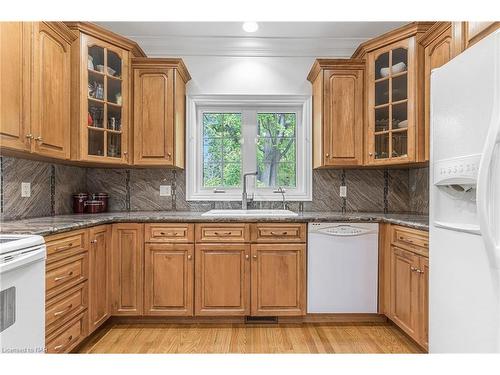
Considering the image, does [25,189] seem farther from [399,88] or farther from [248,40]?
[399,88]

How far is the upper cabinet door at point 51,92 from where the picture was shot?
2.06 metres

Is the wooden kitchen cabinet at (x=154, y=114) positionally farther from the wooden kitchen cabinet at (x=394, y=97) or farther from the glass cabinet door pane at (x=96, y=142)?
the wooden kitchen cabinet at (x=394, y=97)

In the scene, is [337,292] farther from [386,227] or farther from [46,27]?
[46,27]

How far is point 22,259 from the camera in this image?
4.44 feet

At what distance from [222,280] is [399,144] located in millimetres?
1818

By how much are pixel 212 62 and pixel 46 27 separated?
4.88 feet

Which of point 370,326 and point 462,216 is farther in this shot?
point 370,326

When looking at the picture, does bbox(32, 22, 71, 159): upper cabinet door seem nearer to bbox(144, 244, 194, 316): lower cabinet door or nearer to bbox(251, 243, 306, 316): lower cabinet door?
bbox(144, 244, 194, 316): lower cabinet door

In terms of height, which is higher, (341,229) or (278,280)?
(341,229)

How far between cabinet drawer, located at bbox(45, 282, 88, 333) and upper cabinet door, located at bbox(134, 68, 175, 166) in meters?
1.18

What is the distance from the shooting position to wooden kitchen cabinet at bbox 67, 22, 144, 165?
2477 millimetres

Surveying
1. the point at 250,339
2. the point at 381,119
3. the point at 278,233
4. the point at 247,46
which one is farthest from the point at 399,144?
the point at 250,339

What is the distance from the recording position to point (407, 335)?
91.8 inches
